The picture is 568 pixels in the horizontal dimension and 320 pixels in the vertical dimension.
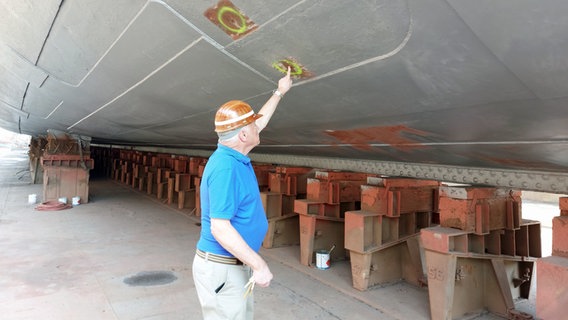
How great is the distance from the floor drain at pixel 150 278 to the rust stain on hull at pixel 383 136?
2536mm

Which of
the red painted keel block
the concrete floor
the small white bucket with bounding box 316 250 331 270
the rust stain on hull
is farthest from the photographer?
the small white bucket with bounding box 316 250 331 270

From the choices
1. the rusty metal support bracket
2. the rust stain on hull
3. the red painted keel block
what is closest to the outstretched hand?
the rust stain on hull

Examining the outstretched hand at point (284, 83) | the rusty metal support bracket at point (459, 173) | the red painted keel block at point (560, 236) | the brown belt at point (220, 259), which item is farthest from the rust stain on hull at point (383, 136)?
the brown belt at point (220, 259)

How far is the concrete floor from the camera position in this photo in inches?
132

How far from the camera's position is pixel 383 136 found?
302 centimetres

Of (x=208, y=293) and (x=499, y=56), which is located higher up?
(x=499, y=56)

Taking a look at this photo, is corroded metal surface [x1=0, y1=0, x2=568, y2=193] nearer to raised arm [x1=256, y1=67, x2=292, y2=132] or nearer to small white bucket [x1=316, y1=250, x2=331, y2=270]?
raised arm [x1=256, y1=67, x2=292, y2=132]

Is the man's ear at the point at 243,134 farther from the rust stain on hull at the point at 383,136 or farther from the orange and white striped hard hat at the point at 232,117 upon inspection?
the rust stain on hull at the point at 383,136

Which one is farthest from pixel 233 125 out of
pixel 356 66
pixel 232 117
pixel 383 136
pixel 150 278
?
pixel 150 278

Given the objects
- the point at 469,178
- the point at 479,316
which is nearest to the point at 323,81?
the point at 469,178

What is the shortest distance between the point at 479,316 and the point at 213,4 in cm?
360

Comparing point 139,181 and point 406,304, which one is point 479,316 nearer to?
point 406,304

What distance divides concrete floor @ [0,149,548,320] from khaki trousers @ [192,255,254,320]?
5.50ft

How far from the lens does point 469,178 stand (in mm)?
3668
